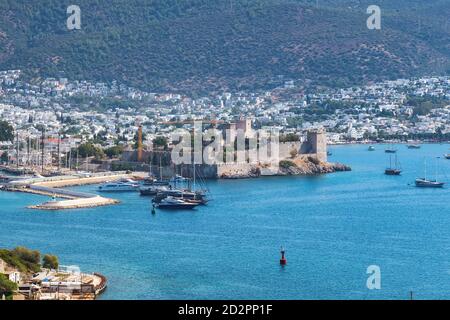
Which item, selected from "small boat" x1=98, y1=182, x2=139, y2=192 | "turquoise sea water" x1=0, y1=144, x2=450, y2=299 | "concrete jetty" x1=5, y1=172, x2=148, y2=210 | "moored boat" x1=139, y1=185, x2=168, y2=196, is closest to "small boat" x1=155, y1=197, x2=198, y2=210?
"turquoise sea water" x1=0, y1=144, x2=450, y2=299

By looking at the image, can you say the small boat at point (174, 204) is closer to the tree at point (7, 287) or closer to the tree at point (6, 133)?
the tree at point (7, 287)

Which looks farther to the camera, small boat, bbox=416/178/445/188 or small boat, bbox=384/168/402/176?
small boat, bbox=384/168/402/176

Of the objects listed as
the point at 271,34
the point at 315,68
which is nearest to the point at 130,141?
the point at 315,68

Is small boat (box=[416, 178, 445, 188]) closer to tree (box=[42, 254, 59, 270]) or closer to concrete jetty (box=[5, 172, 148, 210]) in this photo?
concrete jetty (box=[5, 172, 148, 210])

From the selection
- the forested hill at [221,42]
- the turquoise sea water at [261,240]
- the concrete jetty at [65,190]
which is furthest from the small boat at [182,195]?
the forested hill at [221,42]

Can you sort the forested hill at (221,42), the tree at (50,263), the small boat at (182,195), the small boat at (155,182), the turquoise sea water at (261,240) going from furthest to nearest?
the forested hill at (221,42), the small boat at (155,182), the small boat at (182,195), the tree at (50,263), the turquoise sea water at (261,240)

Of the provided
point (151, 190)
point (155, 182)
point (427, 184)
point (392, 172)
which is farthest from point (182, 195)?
point (392, 172)

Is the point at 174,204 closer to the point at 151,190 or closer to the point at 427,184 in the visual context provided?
the point at 151,190

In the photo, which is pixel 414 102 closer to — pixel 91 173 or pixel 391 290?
pixel 91 173
